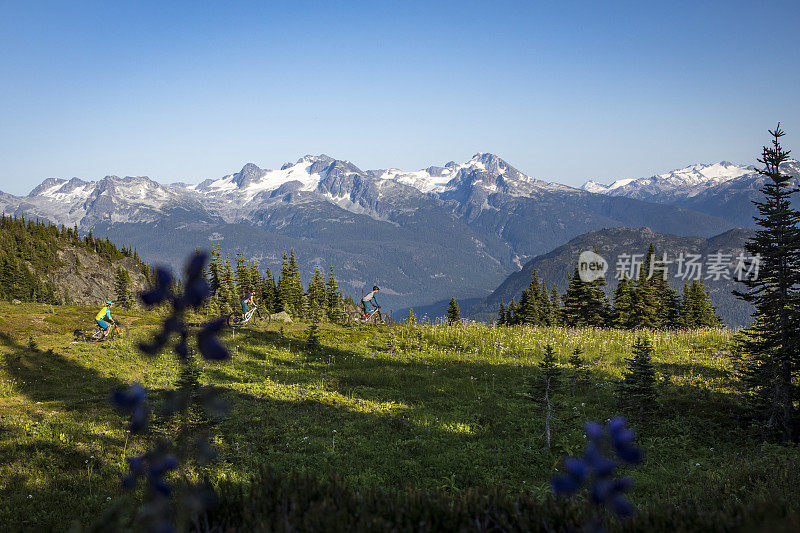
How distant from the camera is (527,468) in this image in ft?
30.7

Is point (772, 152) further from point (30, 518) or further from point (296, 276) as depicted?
point (296, 276)

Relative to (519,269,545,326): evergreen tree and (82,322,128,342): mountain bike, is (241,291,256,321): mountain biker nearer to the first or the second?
(82,322,128,342): mountain bike

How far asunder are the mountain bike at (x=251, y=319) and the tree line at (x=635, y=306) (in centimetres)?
3366

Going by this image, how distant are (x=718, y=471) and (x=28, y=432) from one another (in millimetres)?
14582

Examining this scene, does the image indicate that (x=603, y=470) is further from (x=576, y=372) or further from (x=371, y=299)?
(x=371, y=299)

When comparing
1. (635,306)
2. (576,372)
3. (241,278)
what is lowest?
(576,372)

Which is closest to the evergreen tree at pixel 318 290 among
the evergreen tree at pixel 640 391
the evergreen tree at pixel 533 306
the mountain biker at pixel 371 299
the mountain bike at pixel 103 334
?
the mountain biker at pixel 371 299

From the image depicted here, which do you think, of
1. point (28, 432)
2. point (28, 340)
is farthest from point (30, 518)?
point (28, 340)

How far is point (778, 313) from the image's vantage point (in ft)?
37.2

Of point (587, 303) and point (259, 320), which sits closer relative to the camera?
point (259, 320)

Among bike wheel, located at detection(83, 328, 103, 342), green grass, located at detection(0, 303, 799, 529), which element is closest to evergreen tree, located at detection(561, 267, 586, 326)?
green grass, located at detection(0, 303, 799, 529)

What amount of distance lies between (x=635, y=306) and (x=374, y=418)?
44.5 meters

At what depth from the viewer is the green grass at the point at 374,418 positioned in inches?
316

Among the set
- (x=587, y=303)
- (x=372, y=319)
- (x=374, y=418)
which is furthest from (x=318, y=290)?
(x=374, y=418)
